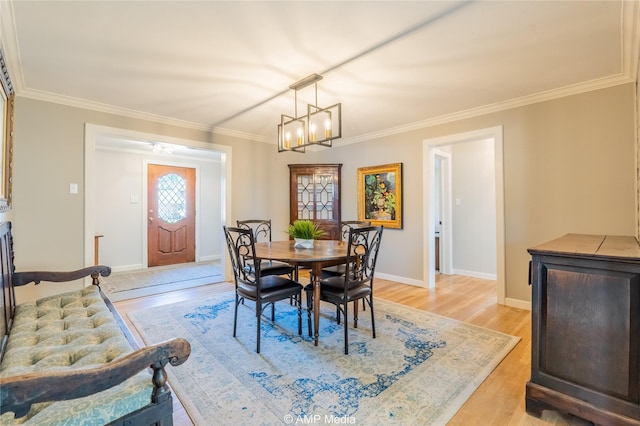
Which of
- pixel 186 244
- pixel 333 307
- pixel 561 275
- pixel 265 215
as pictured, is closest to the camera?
pixel 561 275

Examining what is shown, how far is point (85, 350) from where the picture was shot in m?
1.34

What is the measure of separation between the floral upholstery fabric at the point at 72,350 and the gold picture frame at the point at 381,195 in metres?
3.55

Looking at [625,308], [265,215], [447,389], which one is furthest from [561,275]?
[265,215]

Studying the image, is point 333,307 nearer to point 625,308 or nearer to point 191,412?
point 191,412

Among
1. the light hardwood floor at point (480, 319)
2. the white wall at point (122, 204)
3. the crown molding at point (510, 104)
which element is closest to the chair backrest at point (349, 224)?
the light hardwood floor at point (480, 319)

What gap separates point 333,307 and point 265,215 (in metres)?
2.21

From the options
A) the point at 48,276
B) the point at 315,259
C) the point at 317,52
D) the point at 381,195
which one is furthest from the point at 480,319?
the point at 48,276

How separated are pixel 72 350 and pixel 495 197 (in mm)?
4027

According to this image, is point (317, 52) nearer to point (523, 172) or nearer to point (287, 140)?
point (287, 140)

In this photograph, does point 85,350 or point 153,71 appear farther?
point 153,71

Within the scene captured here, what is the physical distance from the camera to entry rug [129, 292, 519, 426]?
157 cm

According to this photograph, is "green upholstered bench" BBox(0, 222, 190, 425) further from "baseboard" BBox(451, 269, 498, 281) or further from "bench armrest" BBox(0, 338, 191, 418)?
"baseboard" BBox(451, 269, 498, 281)

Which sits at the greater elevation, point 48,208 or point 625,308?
point 48,208

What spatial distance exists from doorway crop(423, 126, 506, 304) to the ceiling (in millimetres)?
358
